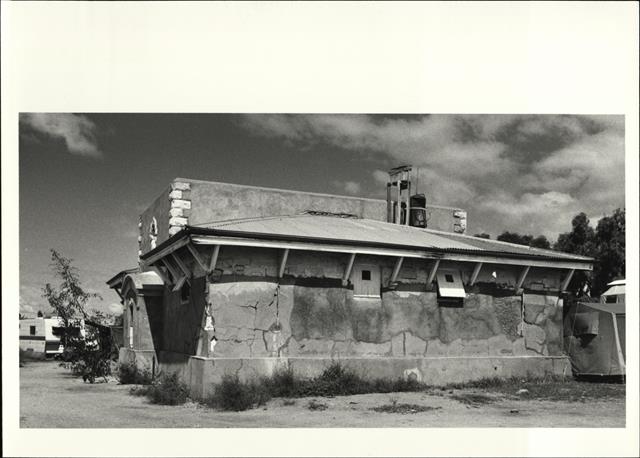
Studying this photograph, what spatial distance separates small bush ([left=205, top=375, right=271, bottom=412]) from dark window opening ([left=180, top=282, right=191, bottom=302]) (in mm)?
2638

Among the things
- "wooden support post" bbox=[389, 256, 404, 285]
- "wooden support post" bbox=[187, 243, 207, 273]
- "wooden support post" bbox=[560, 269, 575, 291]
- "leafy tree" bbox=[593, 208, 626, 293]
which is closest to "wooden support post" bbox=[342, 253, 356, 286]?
"wooden support post" bbox=[389, 256, 404, 285]

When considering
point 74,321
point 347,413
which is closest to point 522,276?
point 347,413

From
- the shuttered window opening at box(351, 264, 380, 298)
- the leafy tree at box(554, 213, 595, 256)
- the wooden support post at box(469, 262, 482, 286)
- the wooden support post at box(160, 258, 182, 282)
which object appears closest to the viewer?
the shuttered window opening at box(351, 264, 380, 298)

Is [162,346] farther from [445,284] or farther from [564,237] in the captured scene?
[564,237]

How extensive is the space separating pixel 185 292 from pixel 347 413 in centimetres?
495

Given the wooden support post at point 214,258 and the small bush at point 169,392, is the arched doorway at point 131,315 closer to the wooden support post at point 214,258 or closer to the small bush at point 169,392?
the small bush at point 169,392

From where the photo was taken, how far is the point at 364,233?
596 inches

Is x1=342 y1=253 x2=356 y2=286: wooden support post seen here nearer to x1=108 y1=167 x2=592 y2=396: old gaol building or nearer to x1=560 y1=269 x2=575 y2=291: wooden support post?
x1=108 y1=167 x2=592 y2=396: old gaol building

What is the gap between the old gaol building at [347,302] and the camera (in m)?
13.1

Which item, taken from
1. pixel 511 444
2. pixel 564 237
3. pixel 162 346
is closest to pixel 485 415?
pixel 511 444

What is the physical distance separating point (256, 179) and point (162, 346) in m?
7.09

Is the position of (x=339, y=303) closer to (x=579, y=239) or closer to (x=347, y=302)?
(x=347, y=302)

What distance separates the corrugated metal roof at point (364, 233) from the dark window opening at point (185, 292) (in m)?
1.51

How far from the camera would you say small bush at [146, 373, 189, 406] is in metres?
13.0
